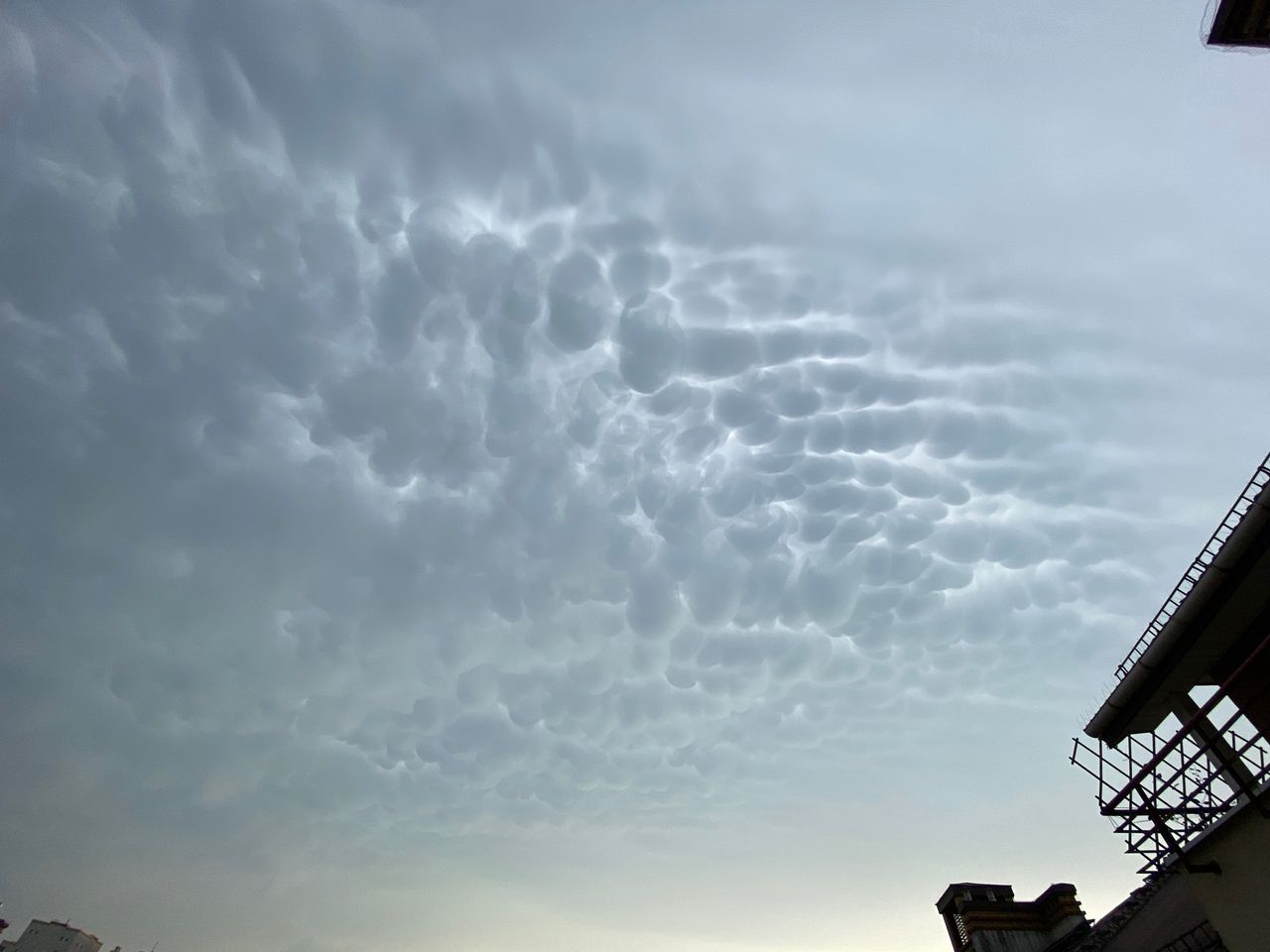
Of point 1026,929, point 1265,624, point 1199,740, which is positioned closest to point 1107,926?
point 1026,929

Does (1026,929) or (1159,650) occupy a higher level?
(1159,650)

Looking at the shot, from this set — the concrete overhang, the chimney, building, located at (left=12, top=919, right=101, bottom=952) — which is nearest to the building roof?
the concrete overhang

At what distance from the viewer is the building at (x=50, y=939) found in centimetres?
9894

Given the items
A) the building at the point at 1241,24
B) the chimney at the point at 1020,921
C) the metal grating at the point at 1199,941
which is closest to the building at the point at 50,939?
the chimney at the point at 1020,921

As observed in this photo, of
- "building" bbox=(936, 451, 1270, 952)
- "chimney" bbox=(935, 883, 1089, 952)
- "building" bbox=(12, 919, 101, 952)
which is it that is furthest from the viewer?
"building" bbox=(12, 919, 101, 952)

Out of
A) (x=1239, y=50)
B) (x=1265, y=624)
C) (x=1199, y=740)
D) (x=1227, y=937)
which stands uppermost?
(x=1239, y=50)

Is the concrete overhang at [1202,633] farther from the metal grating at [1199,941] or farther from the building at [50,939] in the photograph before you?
the building at [50,939]

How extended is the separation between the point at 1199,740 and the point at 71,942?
145m

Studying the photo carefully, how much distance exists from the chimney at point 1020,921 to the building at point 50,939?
13086 cm

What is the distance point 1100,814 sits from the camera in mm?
19984

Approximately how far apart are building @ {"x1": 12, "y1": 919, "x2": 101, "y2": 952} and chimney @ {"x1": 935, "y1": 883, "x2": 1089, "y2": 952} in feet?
429

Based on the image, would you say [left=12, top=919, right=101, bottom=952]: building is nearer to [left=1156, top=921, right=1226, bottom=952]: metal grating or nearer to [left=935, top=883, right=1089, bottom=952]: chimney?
[left=935, top=883, right=1089, bottom=952]: chimney

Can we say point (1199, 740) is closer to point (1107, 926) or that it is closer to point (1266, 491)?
point (1266, 491)

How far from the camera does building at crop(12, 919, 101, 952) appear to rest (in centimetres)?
9894
